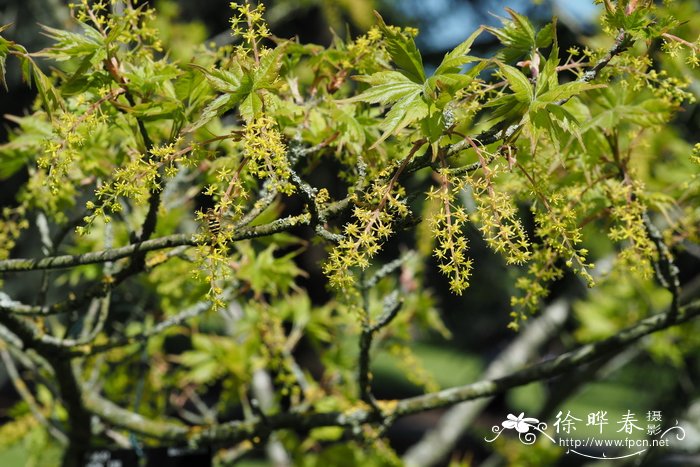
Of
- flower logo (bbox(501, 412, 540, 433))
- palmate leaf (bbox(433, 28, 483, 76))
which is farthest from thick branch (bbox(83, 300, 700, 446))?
palmate leaf (bbox(433, 28, 483, 76))

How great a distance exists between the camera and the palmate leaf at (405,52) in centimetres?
116

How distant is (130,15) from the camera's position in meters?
1.34

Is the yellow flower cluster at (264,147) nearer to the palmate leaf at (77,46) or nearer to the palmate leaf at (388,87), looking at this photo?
the palmate leaf at (388,87)

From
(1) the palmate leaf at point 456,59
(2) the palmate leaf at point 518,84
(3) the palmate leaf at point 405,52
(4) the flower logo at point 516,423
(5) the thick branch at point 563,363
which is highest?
(3) the palmate leaf at point 405,52

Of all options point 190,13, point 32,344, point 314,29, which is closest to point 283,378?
point 32,344

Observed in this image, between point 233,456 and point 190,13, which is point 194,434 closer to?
point 233,456

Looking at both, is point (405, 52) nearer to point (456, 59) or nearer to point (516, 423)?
point (456, 59)

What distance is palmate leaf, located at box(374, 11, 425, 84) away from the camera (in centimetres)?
116

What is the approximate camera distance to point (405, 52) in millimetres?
1162

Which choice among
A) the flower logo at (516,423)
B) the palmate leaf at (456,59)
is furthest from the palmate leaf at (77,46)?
the flower logo at (516,423)

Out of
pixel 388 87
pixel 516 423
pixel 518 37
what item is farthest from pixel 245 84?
pixel 516 423

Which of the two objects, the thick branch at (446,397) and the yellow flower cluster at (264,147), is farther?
the thick branch at (446,397)

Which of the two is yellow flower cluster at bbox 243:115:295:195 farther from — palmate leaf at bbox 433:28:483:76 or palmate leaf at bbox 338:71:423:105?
palmate leaf at bbox 433:28:483:76

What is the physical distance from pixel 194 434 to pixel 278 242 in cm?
61
